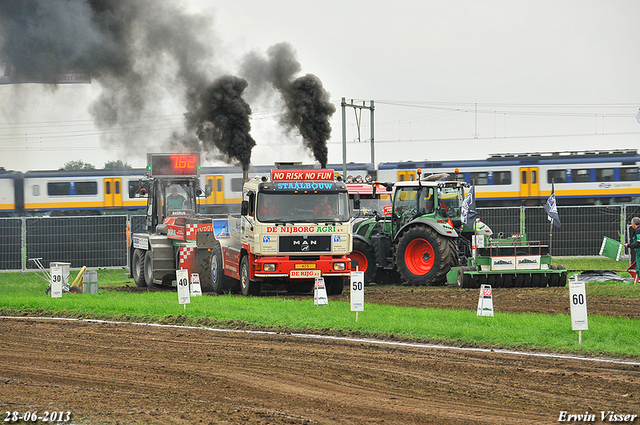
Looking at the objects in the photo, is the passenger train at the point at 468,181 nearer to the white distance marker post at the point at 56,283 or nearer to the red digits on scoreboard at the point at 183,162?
the red digits on scoreboard at the point at 183,162

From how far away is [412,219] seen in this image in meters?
20.2

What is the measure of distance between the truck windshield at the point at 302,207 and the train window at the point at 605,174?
93.4 ft

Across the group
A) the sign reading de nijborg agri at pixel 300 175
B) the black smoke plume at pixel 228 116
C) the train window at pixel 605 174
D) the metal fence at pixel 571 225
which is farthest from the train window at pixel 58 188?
the train window at pixel 605 174

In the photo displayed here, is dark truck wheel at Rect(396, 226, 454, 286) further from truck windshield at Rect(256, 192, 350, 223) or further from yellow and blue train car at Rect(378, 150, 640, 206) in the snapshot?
yellow and blue train car at Rect(378, 150, 640, 206)

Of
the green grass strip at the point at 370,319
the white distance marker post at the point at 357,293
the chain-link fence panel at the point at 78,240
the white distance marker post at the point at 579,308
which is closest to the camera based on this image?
the white distance marker post at the point at 579,308

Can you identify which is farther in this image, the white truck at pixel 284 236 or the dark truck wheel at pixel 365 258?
the dark truck wheel at pixel 365 258

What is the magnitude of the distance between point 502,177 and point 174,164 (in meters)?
24.7

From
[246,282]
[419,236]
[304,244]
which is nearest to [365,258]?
[419,236]

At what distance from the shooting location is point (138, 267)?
75.5 ft

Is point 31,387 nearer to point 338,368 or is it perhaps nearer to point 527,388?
point 338,368

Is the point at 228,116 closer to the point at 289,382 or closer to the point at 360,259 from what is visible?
the point at 360,259

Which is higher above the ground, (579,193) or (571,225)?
(579,193)

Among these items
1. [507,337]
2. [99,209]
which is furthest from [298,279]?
[99,209]

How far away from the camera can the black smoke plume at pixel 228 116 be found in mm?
24109
